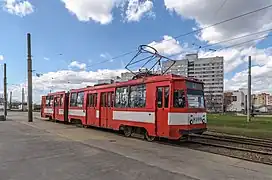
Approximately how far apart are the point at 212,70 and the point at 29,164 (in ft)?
73.8

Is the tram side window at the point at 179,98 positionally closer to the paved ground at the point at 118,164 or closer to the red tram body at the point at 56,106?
the paved ground at the point at 118,164

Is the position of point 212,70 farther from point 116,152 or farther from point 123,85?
point 116,152

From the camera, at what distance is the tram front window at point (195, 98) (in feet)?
42.4

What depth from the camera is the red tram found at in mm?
12641

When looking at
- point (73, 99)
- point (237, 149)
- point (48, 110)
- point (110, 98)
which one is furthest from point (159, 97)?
point (48, 110)

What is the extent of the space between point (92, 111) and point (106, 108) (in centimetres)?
231

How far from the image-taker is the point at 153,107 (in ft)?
44.8

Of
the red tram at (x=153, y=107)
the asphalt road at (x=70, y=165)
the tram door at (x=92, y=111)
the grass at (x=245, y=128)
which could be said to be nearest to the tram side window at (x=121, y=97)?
the red tram at (x=153, y=107)

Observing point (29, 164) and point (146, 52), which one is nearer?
point (29, 164)

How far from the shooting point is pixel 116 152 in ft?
34.8

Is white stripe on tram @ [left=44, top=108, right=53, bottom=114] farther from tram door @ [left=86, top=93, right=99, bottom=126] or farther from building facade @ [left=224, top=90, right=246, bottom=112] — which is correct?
building facade @ [left=224, top=90, right=246, bottom=112]

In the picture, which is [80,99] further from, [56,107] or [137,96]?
[137,96]

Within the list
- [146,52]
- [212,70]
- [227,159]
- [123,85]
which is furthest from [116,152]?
[212,70]

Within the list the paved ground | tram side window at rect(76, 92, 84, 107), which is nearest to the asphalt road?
the paved ground
